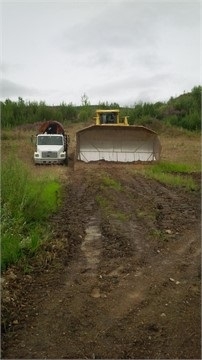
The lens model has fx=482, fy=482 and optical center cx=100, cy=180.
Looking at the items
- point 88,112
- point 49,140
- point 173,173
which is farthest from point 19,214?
point 88,112

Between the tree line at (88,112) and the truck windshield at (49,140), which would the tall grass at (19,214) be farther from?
the tree line at (88,112)

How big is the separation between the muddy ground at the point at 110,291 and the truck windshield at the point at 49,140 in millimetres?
10051

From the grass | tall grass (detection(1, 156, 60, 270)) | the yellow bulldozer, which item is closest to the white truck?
the yellow bulldozer

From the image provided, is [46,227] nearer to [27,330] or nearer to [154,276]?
[154,276]

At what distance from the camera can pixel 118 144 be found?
19.0 m

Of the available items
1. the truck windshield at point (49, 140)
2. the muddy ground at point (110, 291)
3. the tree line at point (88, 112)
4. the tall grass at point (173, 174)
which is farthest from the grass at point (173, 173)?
the tree line at point (88, 112)

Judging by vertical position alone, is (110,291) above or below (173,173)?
below

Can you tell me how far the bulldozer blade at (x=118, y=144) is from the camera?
738 inches

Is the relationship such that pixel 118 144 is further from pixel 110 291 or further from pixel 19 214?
pixel 110 291

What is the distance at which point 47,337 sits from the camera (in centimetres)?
447

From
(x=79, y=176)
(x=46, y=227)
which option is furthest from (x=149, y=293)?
(x=79, y=176)

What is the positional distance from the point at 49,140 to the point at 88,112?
15643 millimetres

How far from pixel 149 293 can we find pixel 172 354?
1.32 metres

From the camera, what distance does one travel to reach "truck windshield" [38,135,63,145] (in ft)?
63.8
